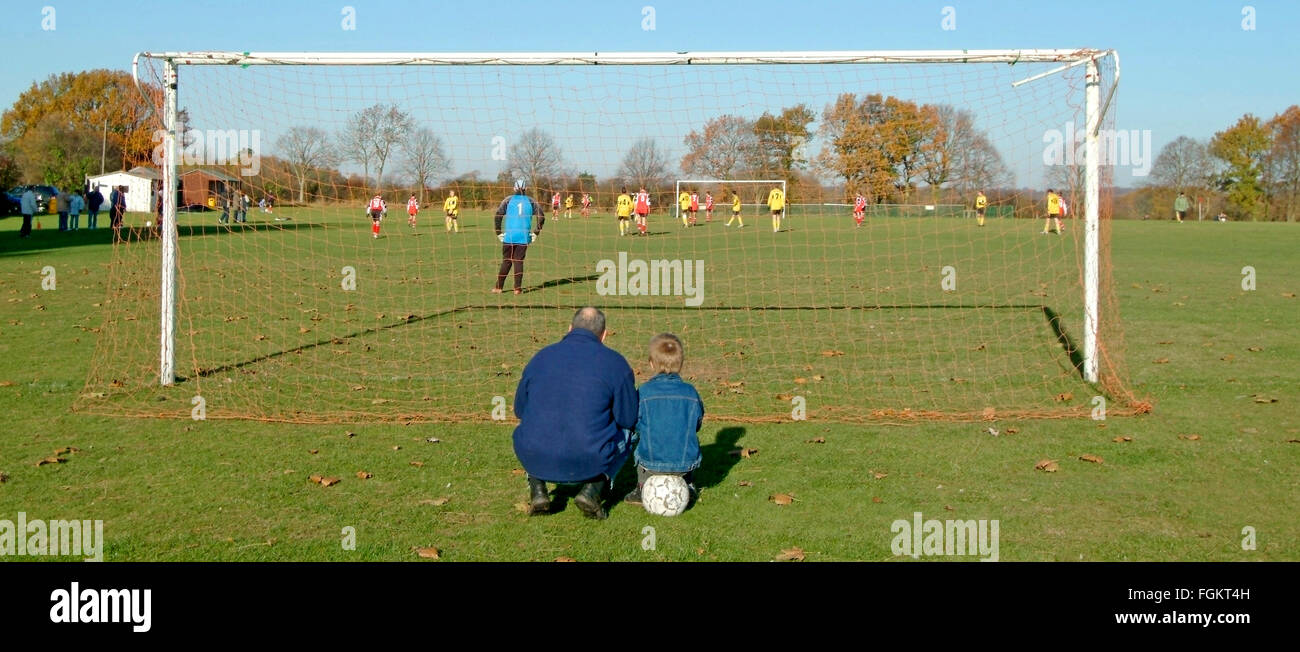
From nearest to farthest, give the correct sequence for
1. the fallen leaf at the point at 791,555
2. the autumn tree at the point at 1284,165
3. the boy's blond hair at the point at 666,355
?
1. the fallen leaf at the point at 791,555
2. the boy's blond hair at the point at 666,355
3. the autumn tree at the point at 1284,165

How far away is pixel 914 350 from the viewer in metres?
11.3

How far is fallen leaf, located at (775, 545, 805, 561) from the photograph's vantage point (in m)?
5.09

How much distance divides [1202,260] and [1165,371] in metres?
16.9

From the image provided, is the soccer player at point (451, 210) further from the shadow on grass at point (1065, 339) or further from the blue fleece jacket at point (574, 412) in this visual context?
the blue fleece jacket at point (574, 412)

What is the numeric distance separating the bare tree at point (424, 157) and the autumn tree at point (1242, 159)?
7545cm

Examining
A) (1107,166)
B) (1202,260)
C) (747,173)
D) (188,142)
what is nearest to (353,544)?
(188,142)

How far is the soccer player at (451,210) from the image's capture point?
15241 millimetres

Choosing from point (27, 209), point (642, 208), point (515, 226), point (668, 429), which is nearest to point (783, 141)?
point (515, 226)

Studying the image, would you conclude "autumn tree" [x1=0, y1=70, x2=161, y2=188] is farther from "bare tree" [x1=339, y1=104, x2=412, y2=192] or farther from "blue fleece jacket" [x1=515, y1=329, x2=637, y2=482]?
"blue fleece jacket" [x1=515, y1=329, x2=637, y2=482]

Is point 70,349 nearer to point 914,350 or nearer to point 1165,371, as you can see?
point 914,350

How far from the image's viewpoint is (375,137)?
12.1m

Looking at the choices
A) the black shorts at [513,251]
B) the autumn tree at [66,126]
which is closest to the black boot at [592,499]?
the black shorts at [513,251]

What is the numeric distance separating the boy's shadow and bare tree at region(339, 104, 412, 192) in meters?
5.88

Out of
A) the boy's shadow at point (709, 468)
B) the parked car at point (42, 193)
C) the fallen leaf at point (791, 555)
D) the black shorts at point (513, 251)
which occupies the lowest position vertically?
the fallen leaf at point (791, 555)
